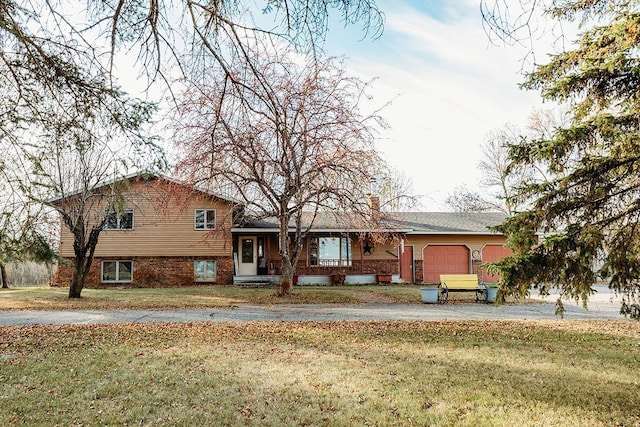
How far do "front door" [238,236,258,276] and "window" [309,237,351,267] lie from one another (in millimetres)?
2920

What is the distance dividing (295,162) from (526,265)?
33.7 ft

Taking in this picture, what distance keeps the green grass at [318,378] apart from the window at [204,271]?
14074 mm

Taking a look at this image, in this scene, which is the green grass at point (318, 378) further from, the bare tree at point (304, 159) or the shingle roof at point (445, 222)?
the shingle roof at point (445, 222)

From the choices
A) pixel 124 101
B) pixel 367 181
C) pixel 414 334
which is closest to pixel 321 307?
pixel 367 181

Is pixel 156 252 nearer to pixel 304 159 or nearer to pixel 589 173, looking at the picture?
pixel 304 159

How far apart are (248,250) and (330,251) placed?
14.0 feet

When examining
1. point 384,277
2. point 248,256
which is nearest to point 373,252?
point 384,277

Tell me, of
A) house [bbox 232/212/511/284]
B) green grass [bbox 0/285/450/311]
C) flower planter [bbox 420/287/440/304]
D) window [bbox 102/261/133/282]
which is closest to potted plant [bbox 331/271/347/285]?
house [bbox 232/212/511/284]

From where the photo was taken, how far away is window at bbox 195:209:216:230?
23.9 meters

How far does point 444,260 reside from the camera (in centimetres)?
2614

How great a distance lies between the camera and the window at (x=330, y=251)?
2538cm

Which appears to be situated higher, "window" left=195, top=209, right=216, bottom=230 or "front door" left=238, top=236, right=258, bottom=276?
"window" left=195, top=209, right=216, bottom=230

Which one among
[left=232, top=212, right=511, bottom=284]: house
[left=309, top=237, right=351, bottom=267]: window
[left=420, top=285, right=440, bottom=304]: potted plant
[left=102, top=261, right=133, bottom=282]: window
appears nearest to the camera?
[left=420, top=285, right=440, bottom=304]: potted plant

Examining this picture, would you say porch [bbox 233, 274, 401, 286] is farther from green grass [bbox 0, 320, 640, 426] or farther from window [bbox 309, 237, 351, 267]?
green grass [bbox 0, 320, 640, 426]
